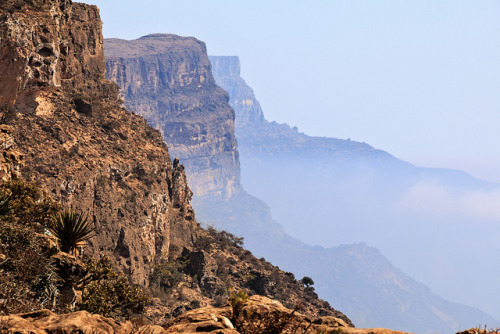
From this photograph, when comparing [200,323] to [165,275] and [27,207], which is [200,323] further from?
[165,275]

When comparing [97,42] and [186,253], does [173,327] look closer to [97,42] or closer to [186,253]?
[186,253]

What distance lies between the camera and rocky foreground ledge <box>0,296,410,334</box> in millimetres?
12164

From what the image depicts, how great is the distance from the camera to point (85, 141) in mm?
49469

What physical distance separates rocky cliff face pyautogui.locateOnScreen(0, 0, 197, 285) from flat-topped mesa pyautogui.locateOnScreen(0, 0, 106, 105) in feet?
0.28

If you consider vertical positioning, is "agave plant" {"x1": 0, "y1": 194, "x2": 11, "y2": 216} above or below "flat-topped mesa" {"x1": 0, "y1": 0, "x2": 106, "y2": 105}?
below

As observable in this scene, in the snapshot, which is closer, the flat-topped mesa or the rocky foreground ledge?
the rocky foreground ledge

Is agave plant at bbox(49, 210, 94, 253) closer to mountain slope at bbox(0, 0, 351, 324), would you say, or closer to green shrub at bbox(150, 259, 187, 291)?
mountain slope at bbox(0, 0, 351, 324)

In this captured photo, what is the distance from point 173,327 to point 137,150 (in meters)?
42.1

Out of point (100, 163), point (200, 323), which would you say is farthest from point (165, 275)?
point (200, 323)

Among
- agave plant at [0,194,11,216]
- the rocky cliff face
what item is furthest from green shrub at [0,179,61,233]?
the rocky cliff face

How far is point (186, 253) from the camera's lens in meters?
56.9

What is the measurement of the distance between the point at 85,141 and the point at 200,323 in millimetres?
38793

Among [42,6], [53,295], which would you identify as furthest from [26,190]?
[42,6]

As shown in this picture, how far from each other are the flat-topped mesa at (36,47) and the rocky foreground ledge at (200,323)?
35285mm
